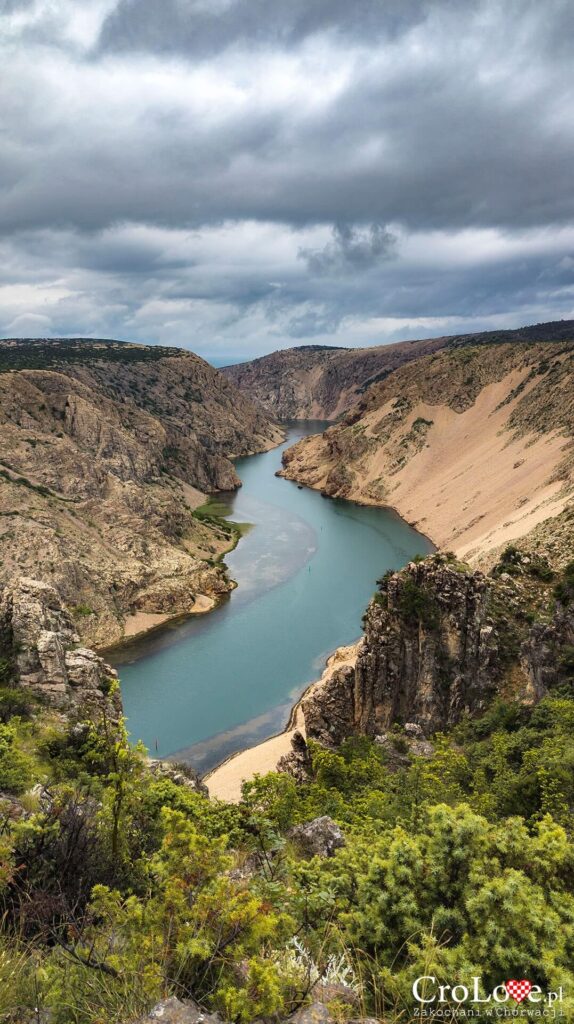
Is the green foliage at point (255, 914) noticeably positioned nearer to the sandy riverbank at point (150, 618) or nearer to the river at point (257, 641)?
the river at point (257, 641)

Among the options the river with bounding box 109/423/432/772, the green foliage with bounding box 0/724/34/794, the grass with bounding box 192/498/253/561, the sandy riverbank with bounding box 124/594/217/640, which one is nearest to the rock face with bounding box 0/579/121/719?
the river with bounding box 109/423/432/772

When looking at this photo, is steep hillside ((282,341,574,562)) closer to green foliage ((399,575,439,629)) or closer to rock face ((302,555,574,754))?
green foliage ((399,575,439,629))

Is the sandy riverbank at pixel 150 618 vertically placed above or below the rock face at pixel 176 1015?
below

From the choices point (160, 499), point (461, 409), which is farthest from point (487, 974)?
point (461, 409)

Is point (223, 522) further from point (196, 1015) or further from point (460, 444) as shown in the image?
point (196, 1015)

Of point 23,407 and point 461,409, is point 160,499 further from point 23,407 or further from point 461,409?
point 461,409

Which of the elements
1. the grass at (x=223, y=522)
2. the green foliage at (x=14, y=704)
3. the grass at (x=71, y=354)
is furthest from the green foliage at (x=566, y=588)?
the grass at (x=71, y=354)
